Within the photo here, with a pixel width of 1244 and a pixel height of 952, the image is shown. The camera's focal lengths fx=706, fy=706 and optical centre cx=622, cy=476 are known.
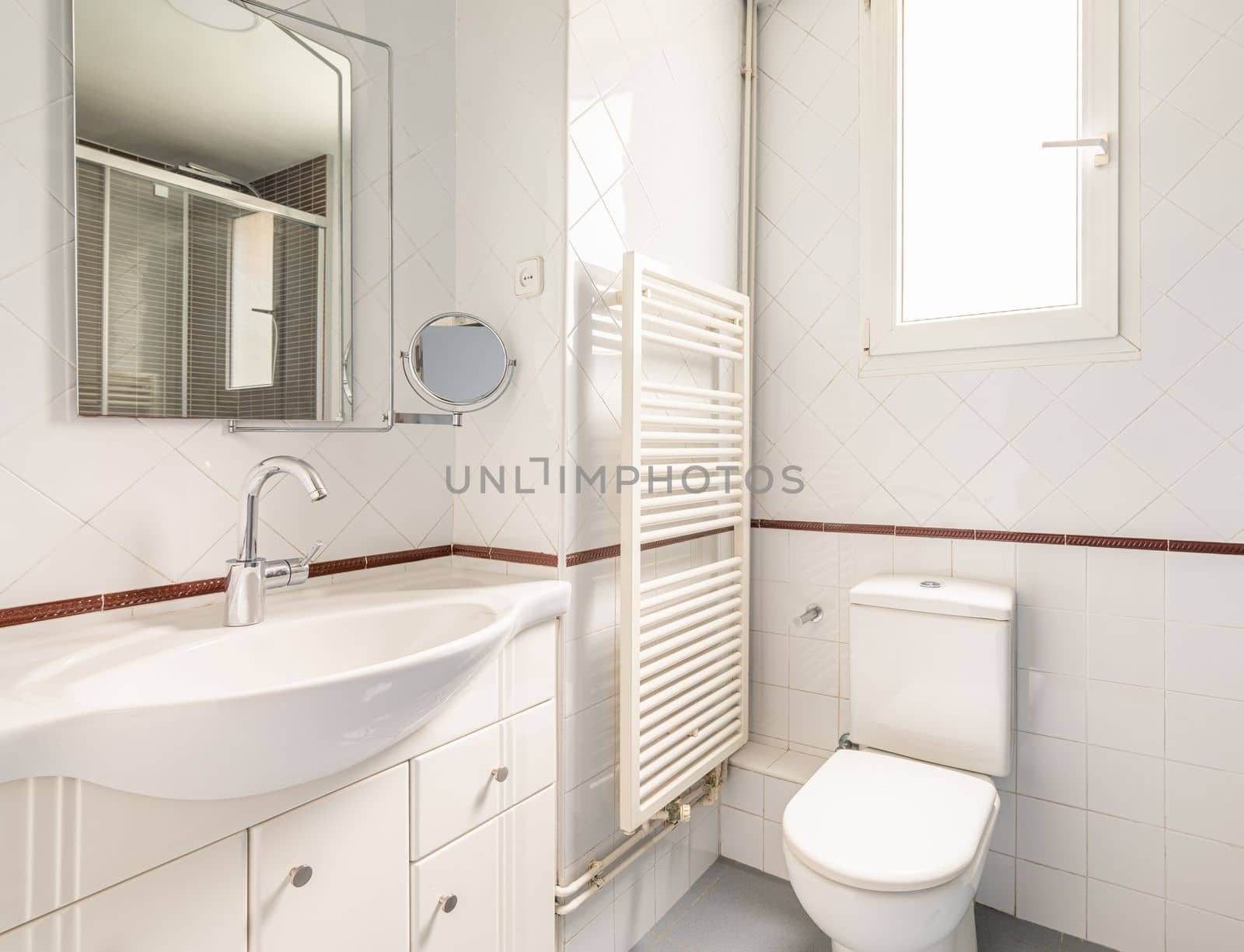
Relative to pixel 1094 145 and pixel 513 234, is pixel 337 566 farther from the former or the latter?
pixel 1094 145

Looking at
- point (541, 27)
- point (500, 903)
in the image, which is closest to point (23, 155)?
point (541, 27)

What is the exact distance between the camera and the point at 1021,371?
1.69 meters

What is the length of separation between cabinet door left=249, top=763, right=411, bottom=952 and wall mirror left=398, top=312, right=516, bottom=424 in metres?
0.76

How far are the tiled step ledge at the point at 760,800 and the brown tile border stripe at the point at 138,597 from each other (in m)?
0.94

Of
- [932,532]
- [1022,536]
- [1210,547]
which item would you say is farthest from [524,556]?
[1210,547]

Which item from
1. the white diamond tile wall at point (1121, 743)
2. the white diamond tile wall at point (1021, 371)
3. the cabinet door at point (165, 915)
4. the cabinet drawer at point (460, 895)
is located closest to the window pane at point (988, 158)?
the white diamond tile wall at point (1021, 371)

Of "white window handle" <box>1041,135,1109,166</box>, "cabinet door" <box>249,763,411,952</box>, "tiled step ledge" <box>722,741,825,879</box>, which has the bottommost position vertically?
"tiled step ledge" <box>722,741,825,879</box>

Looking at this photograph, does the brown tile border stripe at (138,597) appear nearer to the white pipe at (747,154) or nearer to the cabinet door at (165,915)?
the cabinet door at (165,915)

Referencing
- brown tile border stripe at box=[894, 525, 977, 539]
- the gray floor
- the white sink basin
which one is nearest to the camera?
the white sink basin

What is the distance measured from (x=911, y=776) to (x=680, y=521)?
2.39 ft

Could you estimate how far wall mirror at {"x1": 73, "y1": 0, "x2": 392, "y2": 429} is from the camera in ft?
3.52

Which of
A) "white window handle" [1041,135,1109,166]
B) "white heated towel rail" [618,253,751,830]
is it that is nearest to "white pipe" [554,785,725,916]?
"white heated towel rail" [618,253,751,830]

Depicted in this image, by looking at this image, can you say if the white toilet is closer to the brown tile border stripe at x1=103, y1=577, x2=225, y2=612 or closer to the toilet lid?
the toilet lid

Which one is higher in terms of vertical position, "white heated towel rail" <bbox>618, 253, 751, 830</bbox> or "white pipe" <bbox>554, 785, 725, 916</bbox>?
"white heated towel rail" <bbox>618, 253, 751, 830</bbox>
